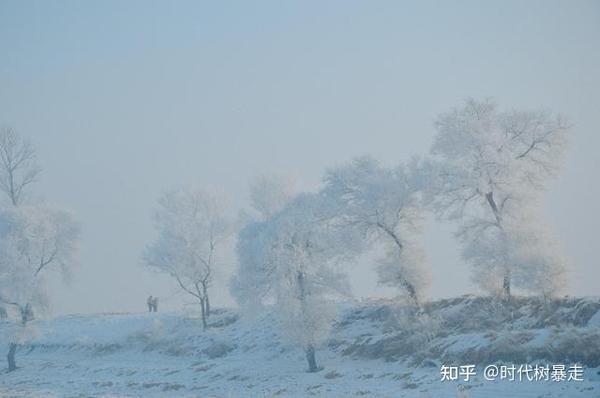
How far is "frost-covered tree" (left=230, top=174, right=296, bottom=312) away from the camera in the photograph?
125 feet

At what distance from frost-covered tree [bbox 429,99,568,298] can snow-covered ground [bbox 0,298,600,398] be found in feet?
11.0

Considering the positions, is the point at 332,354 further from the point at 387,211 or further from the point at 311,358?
the point at 387,211

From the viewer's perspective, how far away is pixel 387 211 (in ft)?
127

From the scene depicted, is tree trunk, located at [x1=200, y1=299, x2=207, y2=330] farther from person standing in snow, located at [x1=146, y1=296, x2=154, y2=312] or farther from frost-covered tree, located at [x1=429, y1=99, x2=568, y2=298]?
frost-covered tree, located at [x1=429, y1=99, x2=568, y2=298]

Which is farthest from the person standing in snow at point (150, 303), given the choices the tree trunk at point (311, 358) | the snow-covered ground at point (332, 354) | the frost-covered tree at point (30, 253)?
the tree trunk at point (311, 358)

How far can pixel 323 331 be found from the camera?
3500 centimetres

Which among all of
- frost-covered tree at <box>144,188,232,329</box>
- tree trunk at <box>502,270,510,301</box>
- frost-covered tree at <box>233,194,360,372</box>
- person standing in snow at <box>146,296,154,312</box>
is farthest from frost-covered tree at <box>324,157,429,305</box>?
person standing in snow at <box>146,296,154,312</box>

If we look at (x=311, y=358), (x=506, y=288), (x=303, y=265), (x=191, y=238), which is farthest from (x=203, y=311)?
(x=506, y=288)

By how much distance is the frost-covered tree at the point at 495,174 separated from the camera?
1441 inches

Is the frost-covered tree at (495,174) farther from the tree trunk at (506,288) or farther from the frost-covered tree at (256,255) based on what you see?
the frost-covered tree at (256,255)

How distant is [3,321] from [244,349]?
30587 millimetres

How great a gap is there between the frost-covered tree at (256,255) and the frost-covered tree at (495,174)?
11124mm

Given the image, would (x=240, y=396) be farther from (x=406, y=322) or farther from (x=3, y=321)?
(x=3, y=321)

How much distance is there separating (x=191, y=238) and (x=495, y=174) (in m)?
26.4
